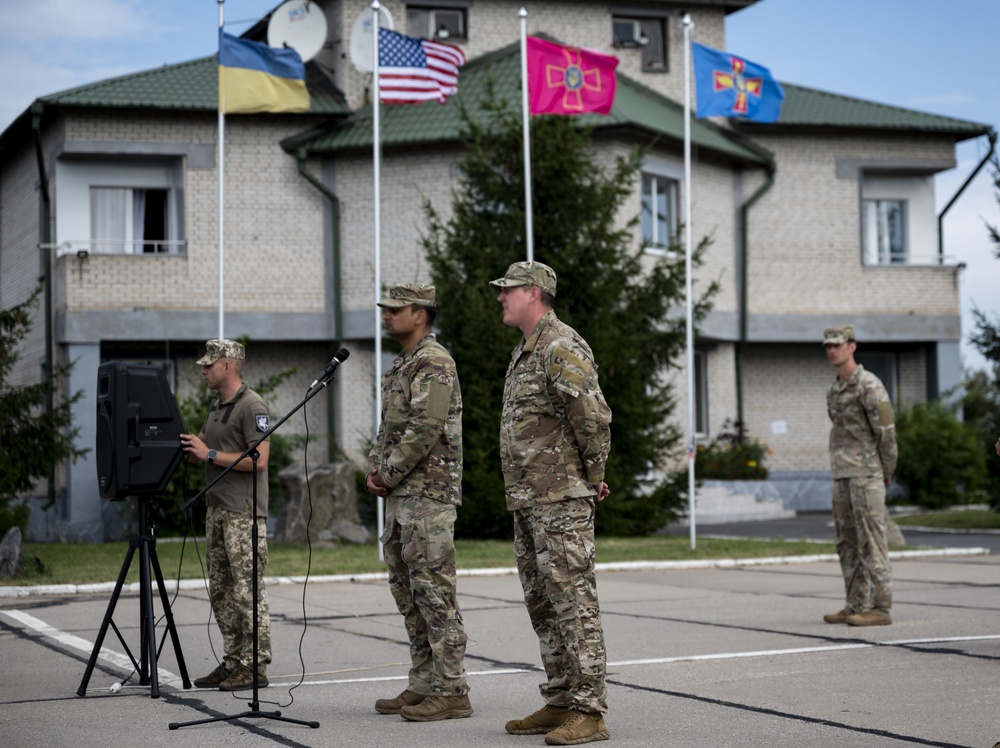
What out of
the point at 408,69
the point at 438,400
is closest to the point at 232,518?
the point at 438,400

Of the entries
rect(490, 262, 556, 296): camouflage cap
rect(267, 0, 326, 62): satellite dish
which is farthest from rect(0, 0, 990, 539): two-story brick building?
rect(490, 262, 556, 296): camouflage cap

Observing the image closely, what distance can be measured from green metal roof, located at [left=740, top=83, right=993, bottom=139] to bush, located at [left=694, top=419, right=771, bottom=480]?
738 cm

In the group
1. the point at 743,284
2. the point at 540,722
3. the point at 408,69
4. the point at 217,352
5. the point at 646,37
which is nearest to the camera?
the point at 540,722

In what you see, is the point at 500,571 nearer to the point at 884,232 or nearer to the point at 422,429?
the point at 422,429

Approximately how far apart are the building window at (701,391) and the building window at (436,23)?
29.6ft

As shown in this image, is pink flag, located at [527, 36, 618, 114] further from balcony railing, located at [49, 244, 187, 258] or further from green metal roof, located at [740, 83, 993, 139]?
green metal roof, located at [740, 83, 993, 139]

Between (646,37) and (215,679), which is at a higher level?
(646,37)

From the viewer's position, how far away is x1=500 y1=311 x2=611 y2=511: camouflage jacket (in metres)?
7.25

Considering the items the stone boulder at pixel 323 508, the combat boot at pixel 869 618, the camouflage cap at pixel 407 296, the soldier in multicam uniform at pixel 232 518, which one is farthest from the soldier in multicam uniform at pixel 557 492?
the stone boulder at pixel 323 508

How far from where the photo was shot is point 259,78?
21344 mm

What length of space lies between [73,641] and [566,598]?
5.76 meters

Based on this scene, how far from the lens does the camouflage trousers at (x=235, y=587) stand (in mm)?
8844

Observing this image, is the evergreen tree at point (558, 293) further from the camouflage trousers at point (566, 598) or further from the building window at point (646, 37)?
the camouflage trousers at point (566, 598)

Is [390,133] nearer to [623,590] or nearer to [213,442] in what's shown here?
[623,590]
